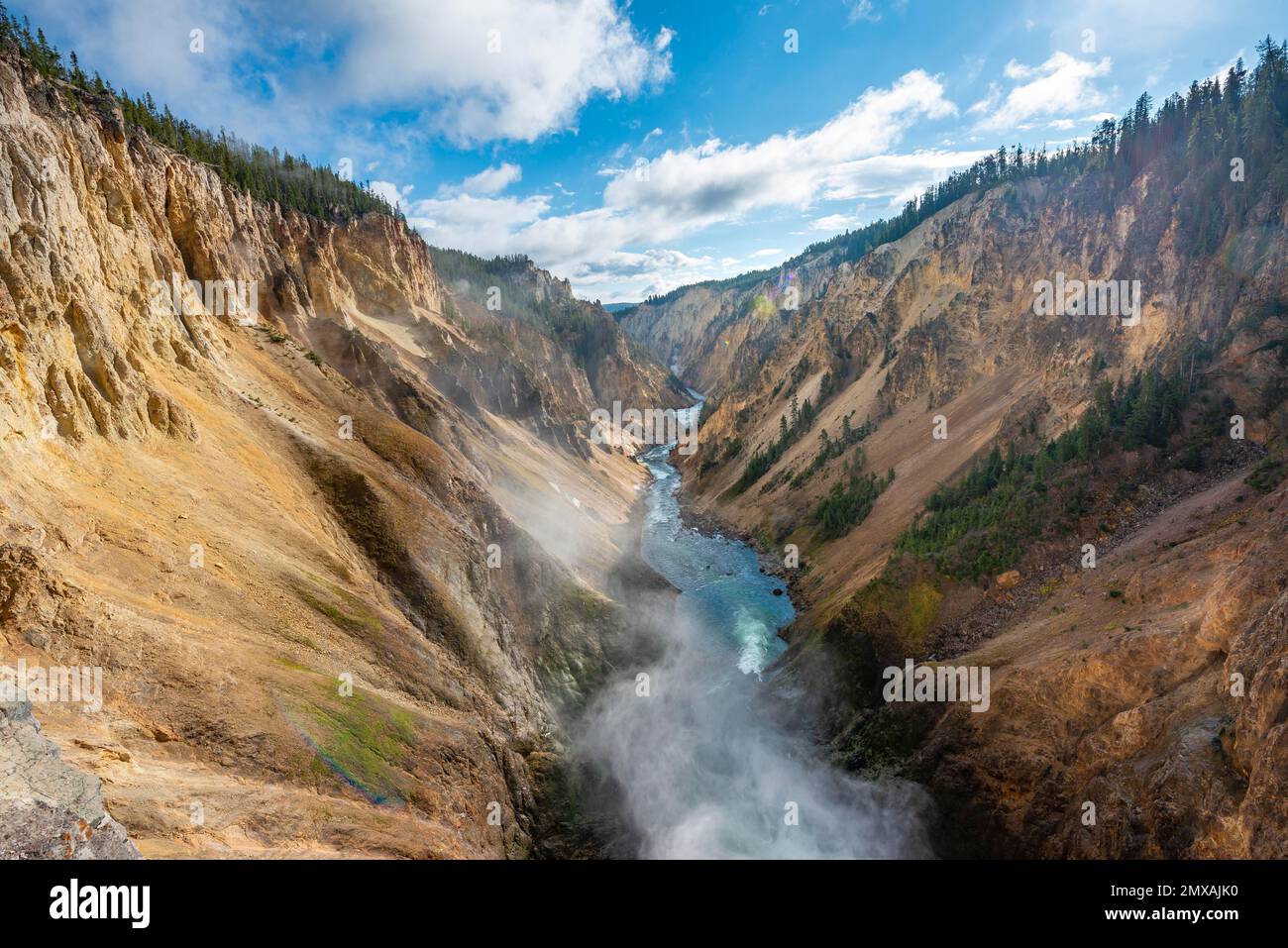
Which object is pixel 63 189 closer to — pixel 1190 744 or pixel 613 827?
pixel 613 827

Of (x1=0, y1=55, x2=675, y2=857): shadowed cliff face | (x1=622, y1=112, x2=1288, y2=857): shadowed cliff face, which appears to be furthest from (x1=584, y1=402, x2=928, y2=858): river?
(x1=0, y1=55, x2=675, y2=857): shadowed cliff face

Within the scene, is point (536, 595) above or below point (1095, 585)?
below

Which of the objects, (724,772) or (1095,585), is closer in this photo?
(1095,585)

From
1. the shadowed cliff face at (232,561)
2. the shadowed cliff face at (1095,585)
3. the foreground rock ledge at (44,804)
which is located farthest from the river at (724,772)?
the foreground rock ledge at (44,804)

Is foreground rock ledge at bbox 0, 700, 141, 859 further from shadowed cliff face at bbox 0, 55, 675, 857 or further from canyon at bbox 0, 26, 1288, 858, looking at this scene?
shadowed cliff face at bbox 0, 55, 675, 857

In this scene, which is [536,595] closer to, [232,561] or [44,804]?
[232,561]

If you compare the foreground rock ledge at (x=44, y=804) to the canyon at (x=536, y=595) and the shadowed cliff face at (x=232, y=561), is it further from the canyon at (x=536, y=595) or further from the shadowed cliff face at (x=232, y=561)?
the shadowed cliff face at (x=232, y=561)

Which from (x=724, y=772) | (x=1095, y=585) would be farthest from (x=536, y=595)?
(x=1095, y=585)
